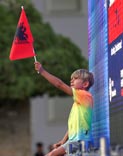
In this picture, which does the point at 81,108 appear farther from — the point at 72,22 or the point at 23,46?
the point at 72,22

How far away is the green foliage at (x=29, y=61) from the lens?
64.3ft

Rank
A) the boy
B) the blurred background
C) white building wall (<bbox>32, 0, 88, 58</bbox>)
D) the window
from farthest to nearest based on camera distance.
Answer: white building wall (<bbox>32, 0, 88, 58</bbox>), the window, the blurred background, the boy

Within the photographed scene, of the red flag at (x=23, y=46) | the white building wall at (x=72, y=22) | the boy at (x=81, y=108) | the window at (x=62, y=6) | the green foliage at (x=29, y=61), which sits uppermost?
the window at (x=62, y=6)

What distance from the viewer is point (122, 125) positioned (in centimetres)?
A: 652

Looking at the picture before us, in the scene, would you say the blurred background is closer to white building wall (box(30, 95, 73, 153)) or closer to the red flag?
white building wall (box(30, 95, 73, 153))

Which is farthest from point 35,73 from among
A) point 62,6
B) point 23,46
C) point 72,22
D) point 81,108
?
point 81,108

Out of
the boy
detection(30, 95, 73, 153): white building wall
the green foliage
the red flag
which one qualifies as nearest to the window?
detection(30, 95, 73, 153): white building wall

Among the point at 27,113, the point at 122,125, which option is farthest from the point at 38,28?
the point at 122,125

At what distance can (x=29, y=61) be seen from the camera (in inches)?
791

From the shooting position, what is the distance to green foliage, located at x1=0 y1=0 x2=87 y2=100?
19.6 m

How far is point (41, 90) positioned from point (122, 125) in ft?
45.5

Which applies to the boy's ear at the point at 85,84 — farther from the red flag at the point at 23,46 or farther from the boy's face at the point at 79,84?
the red flag at the point at 23,46

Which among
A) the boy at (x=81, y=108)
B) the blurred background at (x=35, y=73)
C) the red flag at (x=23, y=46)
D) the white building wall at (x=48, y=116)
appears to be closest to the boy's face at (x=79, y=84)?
the boy at (x=81, y=108)

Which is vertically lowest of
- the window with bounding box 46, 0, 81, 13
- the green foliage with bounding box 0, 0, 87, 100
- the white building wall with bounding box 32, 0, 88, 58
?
the green foliage with bounding box 0, 0, 87, 100
